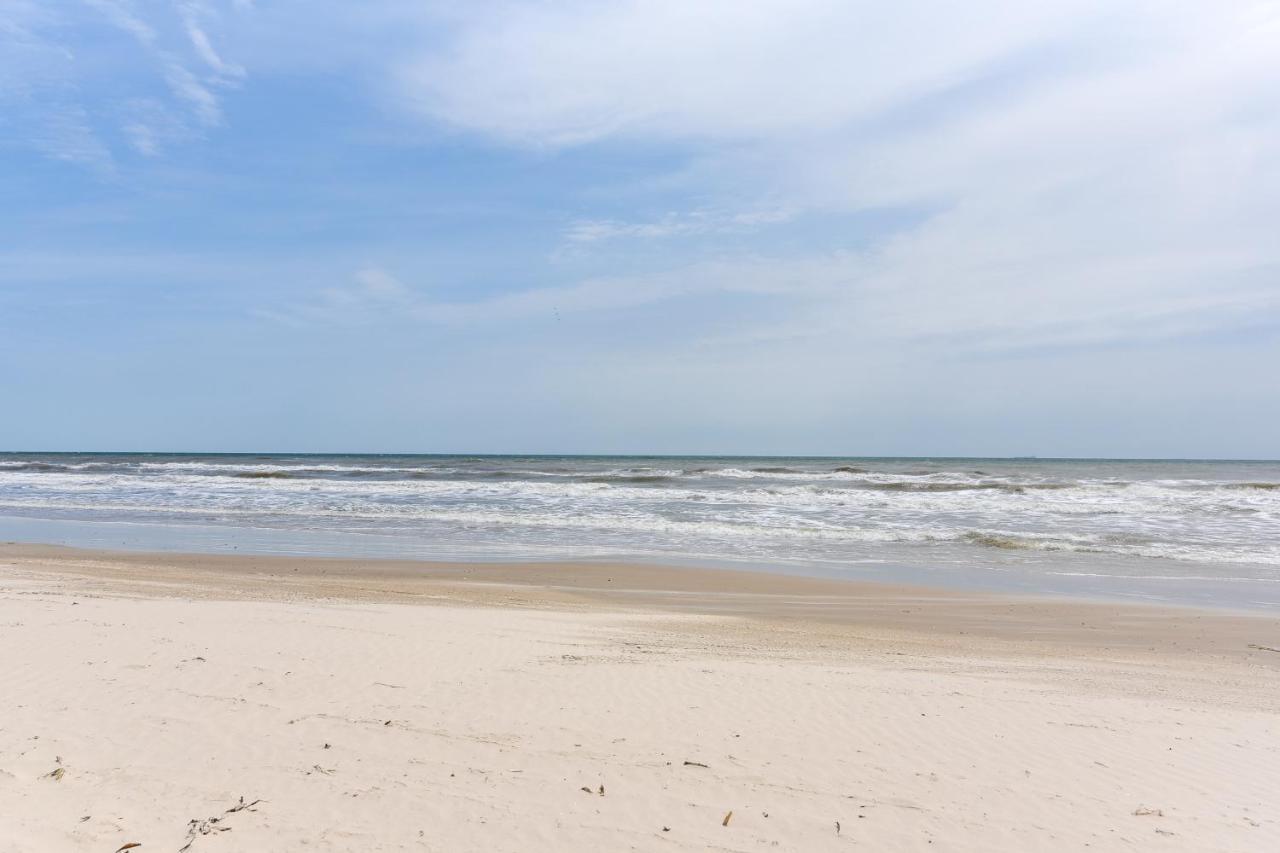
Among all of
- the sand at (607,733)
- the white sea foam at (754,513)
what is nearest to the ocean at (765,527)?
the white sea foam at (754,513)

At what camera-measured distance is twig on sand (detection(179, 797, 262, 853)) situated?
3.47 meters

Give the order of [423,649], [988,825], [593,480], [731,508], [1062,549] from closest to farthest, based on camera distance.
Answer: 1. [988,825]
2. [423,649]
3. [1062,549]
4. [731,508]
5. [593,480]

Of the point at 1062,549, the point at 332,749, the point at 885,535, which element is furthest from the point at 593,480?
the point at 332,749

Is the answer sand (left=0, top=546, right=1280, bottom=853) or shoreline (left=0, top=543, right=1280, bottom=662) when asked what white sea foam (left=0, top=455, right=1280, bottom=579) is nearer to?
shoreline (left=0, top=543, right=1280, bottom=662)

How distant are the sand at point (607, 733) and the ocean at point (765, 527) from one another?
4987mm

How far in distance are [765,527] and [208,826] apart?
1706 cm

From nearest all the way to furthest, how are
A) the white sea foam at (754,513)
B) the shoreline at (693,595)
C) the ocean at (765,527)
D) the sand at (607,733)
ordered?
the sand at (607,733) → the shoreline at (693,595) → the ocean at (765,527) → the white sea foam at (754,513)

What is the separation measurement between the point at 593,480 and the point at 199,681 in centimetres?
3417

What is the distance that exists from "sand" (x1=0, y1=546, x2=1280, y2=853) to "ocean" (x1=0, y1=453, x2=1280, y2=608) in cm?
499

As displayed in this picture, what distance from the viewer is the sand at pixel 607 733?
376 cm

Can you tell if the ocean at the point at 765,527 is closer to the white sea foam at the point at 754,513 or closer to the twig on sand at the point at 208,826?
the white sea foam at the point at 754,513

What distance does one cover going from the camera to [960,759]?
471cm

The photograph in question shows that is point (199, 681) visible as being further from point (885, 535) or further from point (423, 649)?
point (885, 535)

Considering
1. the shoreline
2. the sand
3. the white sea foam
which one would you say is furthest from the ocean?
the sand
